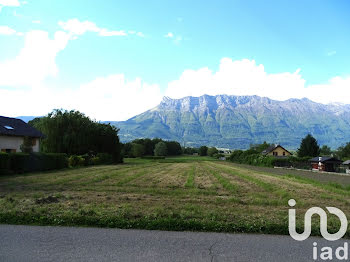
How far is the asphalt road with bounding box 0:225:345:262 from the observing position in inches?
207

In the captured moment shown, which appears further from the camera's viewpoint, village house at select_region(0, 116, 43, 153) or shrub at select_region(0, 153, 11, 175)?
village house at select_region(0, 116, 43, 153)

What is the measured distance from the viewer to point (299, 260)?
5.30m

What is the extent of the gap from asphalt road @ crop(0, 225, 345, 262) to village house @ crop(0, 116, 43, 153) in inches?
1083

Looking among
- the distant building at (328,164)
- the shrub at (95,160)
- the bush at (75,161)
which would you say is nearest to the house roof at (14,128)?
the bush at (75,161)

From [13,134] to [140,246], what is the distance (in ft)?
101

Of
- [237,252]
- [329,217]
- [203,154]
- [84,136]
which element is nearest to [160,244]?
[237,252]

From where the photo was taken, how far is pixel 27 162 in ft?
88.0

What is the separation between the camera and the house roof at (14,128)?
31328 mm

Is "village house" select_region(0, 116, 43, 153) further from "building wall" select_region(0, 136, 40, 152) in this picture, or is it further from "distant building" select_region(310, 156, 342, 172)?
"distant building" select_region(310, 156, 342, 172)

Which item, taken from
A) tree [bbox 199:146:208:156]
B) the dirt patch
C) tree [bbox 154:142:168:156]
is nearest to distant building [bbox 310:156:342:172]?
the dirt patch

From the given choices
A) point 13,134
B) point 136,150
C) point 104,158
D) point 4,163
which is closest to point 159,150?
point 136,150

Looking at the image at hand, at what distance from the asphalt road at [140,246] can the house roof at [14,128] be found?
27.9 meters

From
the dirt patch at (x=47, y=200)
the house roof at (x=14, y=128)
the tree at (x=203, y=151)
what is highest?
the house roof at (x=14, y=128)

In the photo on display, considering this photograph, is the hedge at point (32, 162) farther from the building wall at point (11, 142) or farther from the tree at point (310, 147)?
the tree at point (310, 147)
